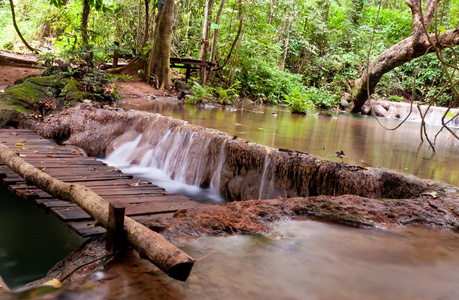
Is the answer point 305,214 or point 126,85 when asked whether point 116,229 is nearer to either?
point 305,214

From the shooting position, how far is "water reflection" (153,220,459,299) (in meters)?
2.51

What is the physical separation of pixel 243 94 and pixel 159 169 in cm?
1194

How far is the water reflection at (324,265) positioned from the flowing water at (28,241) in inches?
80.9

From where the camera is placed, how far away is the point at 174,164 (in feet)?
22.7

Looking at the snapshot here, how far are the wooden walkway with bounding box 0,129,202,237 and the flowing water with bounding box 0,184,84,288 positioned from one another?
60 cm

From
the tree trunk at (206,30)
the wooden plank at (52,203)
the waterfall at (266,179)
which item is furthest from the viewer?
the tree trunk at (206,30)

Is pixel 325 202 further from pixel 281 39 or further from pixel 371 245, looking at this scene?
pixel 281 39

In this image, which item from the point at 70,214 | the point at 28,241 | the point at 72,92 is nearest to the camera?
the point at 70,214

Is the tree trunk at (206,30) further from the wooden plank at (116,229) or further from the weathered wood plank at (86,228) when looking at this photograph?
the wooden plank at (116,229)

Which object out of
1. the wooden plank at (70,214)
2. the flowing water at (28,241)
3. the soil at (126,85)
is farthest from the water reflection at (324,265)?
the soil at (126,85)

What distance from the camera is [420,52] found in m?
11.1

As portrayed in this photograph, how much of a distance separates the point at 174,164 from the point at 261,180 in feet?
6.26

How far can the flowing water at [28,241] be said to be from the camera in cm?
390

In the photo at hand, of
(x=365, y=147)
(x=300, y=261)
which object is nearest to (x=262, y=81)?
(x=365, y=147)
